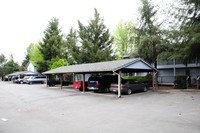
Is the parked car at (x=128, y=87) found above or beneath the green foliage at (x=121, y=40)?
beneath

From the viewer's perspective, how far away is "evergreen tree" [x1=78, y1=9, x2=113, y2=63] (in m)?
42.2

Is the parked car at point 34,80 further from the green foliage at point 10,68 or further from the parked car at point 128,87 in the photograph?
the green foliage at point 10,68

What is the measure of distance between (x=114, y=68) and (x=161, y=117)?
980cm

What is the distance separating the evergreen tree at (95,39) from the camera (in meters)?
42.2

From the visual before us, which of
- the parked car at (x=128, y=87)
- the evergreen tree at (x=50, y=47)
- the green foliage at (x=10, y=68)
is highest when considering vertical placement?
the evergreen tree at (x=50, y=47)

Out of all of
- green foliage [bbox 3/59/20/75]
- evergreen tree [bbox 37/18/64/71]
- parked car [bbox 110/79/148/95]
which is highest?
evergreen tree [bbox 37/18/64/71]

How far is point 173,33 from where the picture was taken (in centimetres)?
2342

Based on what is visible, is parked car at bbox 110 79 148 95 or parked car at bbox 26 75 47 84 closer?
parked car at bbox 110 79 148 95

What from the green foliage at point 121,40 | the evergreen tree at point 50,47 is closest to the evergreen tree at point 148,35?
the green foliage at point 121,40

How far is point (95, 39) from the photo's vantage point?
43.4m

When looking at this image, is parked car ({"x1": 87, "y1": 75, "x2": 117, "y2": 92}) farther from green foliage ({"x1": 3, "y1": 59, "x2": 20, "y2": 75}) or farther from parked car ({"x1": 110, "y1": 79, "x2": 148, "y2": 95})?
green foliage ({"x1": 3, "y1": 59, "x2": 20, "y2": 75})

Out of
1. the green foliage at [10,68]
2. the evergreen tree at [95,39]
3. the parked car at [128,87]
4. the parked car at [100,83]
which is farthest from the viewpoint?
the green foliage at [10,68]

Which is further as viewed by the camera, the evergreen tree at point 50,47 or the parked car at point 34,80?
the evergreen tree at point 50,47

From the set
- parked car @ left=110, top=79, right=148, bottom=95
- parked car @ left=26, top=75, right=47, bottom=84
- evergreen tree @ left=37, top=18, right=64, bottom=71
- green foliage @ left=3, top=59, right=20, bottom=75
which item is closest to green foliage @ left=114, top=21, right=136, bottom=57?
evergreen tree @ left=37, top=18, right=64, bottom=71
